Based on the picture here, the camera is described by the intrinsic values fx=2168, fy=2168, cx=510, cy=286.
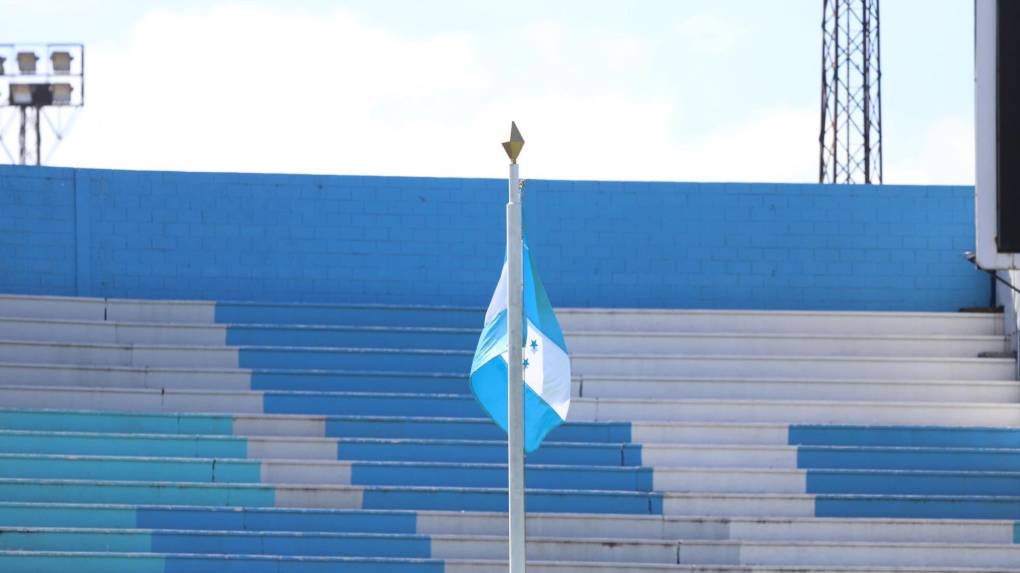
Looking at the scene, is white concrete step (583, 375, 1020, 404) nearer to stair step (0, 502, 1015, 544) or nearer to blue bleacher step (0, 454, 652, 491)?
blue bleacher step (0, 454, 652, 491)

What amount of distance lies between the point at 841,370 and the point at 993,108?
691 cm

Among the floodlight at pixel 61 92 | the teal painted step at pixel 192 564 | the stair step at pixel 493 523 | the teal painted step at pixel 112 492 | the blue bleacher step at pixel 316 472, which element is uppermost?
the floodlight at pixel 61 92

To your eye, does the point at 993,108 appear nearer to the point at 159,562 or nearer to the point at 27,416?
the point at 159,562

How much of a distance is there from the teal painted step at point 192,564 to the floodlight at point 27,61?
37.8 feet

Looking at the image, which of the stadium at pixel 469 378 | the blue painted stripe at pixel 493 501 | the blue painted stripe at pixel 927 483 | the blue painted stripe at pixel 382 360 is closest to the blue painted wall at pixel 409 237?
the stadium at pixel 469 378

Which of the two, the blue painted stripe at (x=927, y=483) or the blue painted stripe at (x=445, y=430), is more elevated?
the blue painted stripe at (x=445, y=430)

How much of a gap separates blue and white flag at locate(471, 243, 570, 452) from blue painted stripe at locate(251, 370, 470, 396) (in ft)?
19.0

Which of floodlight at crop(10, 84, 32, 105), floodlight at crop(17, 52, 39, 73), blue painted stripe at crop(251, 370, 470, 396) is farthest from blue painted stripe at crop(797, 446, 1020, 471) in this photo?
floodlight at crop(10, 84, 32, 105)

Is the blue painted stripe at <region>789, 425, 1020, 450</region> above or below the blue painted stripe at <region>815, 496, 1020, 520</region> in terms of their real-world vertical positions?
above

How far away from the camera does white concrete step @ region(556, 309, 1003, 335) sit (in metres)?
19.3

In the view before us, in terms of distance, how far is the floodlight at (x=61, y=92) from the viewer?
86.9ft

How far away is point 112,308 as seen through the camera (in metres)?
19.1

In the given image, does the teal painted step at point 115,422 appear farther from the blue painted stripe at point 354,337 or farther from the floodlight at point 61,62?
the floodlight at point 61,62

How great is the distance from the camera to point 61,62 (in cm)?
2641
